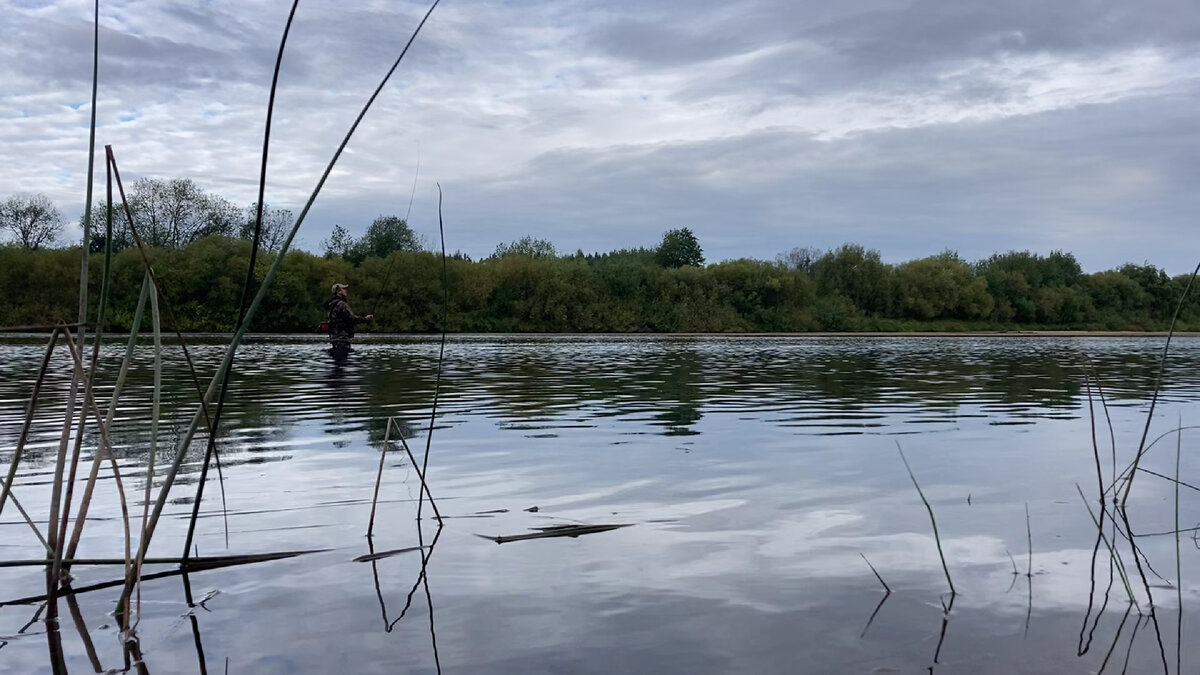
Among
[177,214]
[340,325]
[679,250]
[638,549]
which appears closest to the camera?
[638,549]

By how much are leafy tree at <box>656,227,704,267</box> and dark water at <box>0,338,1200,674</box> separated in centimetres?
8520

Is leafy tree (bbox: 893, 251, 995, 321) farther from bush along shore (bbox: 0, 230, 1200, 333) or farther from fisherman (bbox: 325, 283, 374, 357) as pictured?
fisherman (bbox: 325, 283, 374, 357)

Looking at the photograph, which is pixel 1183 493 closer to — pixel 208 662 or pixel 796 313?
pixel 208 662

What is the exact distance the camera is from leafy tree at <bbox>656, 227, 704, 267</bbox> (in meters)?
96.5

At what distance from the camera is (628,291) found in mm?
75500

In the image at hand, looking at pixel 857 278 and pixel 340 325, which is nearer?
pixel 340 325

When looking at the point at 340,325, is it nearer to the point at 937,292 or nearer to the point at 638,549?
the point at 638,549

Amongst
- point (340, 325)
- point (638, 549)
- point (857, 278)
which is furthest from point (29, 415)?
point (857, 278)

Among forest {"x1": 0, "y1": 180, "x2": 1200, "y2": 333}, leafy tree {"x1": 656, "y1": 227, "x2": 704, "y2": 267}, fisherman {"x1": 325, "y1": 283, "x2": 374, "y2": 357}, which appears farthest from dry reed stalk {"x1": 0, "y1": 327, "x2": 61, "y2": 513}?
leafy tree {"x1": 656, "y1": 227, "x2": 704, "y2": 267}

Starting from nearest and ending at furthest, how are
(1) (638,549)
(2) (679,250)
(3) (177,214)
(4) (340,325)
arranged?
(1) (638,549)
(4) (340,325)
(3) (177,214)
(2) (679,250)

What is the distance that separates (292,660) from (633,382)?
564 inches

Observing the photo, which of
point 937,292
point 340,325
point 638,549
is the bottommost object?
point 638,549

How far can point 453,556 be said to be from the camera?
4.86 m

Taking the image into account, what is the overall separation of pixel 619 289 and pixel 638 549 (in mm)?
70764
